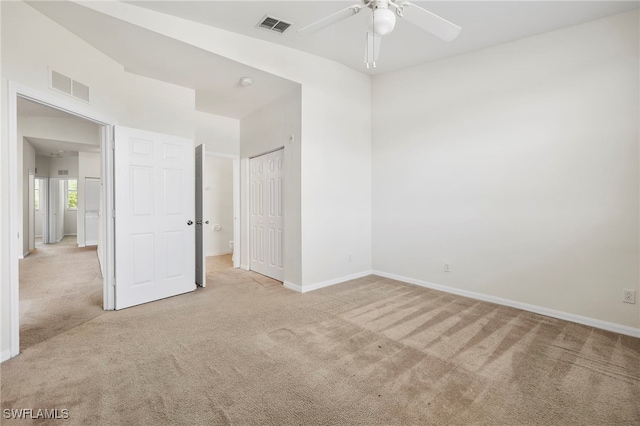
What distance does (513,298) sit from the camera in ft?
11.1

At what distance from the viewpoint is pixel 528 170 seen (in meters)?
3.28

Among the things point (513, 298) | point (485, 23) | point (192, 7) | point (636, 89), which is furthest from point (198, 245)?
point (636, 89)

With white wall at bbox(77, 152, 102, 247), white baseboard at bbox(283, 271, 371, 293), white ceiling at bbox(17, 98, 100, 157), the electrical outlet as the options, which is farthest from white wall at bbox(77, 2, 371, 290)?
white wall at bbox(77, 152, 102, 247)

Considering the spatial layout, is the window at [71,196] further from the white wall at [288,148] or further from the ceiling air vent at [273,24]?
the ceiling air vent at [273,24]

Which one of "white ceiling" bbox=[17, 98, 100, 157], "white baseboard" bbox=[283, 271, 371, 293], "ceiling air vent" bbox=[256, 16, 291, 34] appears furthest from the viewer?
"white ceiling" bbox=[17, 98, 100, 157]

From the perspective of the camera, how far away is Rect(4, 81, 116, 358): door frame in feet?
7.33

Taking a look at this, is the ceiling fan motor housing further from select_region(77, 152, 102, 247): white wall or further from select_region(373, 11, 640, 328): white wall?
select_region(77, 152, 102, 247): white wall

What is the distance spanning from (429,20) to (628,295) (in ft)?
10.5

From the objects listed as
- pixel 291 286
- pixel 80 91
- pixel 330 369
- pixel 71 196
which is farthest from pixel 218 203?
pixel 71 196

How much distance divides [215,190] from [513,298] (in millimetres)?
6030

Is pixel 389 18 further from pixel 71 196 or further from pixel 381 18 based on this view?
pixel 71 196

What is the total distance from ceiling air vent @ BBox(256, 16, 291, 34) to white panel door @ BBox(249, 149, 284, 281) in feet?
5.43

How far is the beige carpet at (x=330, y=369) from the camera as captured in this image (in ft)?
5.49

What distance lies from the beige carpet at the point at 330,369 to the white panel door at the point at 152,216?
0.41m
